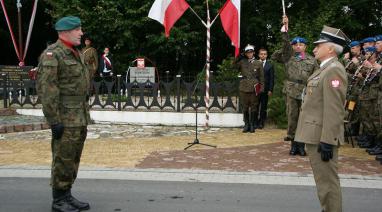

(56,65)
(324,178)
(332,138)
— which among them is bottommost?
(324,178)

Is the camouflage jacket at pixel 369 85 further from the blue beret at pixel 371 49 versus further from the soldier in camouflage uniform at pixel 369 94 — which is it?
the blue beret at pixel 371 49

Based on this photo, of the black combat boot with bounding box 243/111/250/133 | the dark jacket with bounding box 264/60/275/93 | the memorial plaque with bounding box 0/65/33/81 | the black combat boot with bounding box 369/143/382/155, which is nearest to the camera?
the black combat boot with bounding box 369/143/382/155

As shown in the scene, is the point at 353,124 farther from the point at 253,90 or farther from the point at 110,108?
the point at 110,108

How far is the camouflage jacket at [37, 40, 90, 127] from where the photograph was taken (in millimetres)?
5660

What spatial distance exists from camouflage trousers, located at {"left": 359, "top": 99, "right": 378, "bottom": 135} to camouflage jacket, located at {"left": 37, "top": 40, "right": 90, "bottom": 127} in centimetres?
625

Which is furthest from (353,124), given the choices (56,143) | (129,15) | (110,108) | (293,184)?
(129,15)

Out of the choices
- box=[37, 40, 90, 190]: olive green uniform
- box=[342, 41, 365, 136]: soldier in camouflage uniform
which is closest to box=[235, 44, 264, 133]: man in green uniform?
box=[342, 41, 365, 136]: soldier in camouflage uniform

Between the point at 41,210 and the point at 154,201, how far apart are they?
1.37 m

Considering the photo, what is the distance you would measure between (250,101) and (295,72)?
2928mm

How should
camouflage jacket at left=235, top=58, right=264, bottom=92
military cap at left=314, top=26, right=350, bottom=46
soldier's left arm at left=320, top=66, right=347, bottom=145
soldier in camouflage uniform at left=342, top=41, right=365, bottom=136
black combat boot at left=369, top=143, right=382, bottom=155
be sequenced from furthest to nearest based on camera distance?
camouflage jacket at left=235, top=58, right=264, bottom=92 < soldier in camouflage uniform at left=342, top=41, right=365, bottom=136 < black combat boot at left=369, top=143, right=382, bottom=155 < military cap at left=314, top=26, right=350, bottom=46 < soldier's left arm at left=320, top=66, right=347, bottom=145

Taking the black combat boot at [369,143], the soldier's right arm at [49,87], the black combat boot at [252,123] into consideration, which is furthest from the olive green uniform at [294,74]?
the soldier's right arm at [49,87]

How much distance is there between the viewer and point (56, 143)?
5875 millimetres

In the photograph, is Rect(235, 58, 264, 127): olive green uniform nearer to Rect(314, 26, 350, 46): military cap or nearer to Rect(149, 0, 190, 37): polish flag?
Rect(149, 0, 190, 37): polish flag

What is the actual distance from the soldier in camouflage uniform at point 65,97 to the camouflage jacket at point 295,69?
4.95 metres
